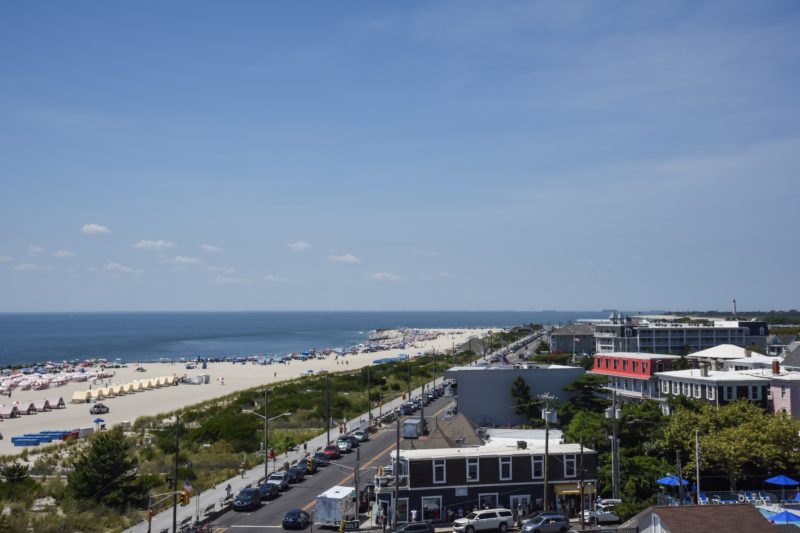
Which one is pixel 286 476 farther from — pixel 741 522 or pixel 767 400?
pixel 767 400

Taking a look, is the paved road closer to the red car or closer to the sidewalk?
the red car

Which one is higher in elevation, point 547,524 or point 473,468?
point 473,468

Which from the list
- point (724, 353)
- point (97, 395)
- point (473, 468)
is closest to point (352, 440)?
point (473, 468)

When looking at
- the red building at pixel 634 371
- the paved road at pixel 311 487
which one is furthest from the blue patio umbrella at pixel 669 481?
the red building at pixel 634 371

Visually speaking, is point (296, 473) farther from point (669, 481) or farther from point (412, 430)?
point (669, 481)

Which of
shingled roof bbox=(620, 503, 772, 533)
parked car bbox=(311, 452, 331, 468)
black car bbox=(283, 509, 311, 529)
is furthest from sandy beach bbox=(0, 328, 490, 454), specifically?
shingled roof bbox=(620, 503, 772, 533)

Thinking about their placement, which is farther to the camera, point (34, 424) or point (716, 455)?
point (34, 424)

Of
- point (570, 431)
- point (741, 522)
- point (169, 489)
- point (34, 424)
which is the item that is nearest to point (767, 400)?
point (570, 431)
